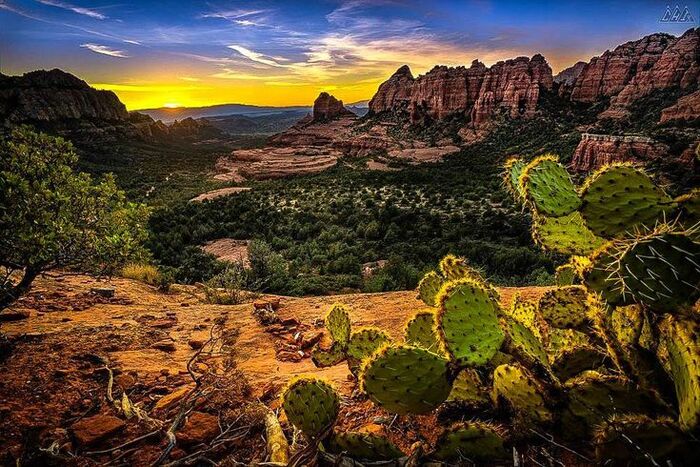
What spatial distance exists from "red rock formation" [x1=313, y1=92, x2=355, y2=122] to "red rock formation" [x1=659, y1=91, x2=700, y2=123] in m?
66.8

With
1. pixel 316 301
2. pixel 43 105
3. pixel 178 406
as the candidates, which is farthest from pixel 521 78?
pixel 43 105

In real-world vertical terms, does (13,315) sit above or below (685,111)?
below

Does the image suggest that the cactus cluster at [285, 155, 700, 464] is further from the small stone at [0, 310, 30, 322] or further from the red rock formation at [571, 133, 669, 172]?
the red rock formation at [571, 133, 669, 172]

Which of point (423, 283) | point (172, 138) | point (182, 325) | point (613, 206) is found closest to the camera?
point (613, 206)

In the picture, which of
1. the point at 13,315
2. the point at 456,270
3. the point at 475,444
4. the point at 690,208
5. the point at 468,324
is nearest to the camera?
the point at 690,208

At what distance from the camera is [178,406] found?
3.06 meters

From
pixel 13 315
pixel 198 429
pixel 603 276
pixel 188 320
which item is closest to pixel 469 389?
pixel 603 276

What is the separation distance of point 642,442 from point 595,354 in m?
0.90

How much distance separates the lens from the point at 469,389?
237 centimetres

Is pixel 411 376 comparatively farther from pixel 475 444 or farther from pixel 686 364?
pixel 686 364

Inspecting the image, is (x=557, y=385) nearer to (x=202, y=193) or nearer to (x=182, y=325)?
(x=182, y=325)

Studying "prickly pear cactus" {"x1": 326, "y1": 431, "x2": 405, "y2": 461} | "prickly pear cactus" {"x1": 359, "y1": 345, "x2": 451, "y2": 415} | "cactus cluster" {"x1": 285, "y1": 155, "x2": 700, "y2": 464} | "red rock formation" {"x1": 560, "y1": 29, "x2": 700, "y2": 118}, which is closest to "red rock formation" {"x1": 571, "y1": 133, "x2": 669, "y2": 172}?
"red rock formation" {"x1": 560, "y1": 29, "x2": 700, "y2": 118}

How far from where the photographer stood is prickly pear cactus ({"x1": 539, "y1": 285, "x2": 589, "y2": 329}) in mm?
2523

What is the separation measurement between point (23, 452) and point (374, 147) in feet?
204
